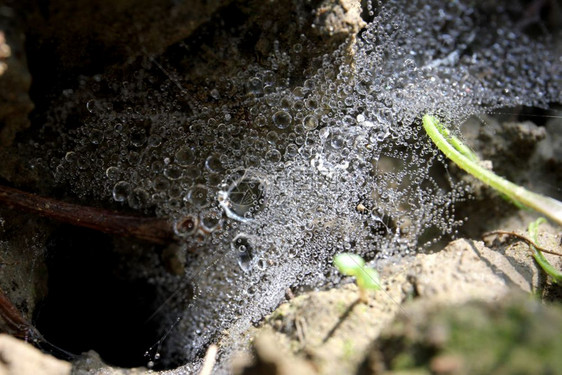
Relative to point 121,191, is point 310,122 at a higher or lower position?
higher

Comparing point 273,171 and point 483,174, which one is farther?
point 273,171

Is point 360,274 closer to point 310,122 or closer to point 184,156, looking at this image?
point 310,122

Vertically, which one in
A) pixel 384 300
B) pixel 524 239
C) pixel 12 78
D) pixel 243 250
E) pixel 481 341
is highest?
pixel 12 78

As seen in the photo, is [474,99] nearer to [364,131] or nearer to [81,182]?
[364,131]

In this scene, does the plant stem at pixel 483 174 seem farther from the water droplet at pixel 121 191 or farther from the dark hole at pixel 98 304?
the dark hole at pixel 98 304

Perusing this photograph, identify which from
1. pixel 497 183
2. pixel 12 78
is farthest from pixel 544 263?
pixel 12 78

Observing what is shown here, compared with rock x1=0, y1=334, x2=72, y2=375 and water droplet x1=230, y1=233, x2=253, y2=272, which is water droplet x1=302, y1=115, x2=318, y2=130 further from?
rock x1=0, y1=334, x2=72, y2=375

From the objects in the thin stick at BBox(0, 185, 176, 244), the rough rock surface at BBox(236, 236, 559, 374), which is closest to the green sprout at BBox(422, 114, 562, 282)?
the rough rock surface at BBox(236, 236, 559, 374)
